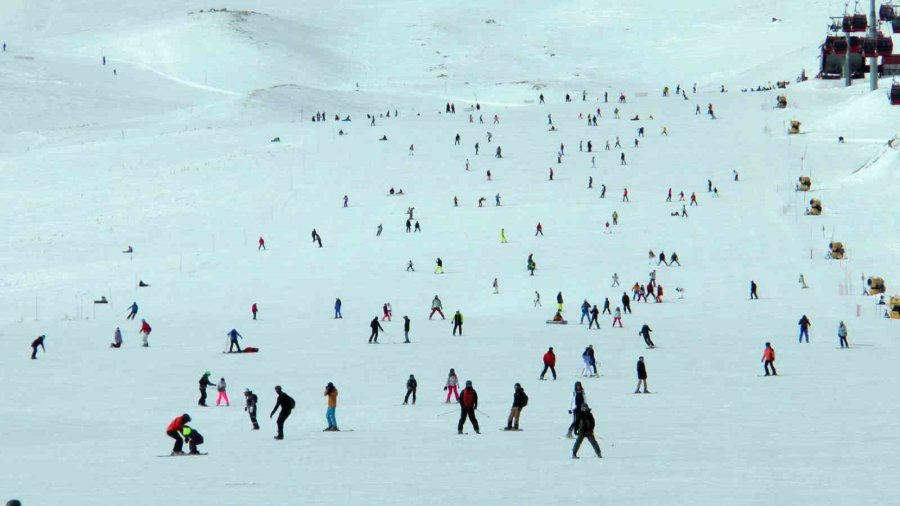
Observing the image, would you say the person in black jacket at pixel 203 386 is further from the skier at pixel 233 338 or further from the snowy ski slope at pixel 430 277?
the skier at pixel 233 338

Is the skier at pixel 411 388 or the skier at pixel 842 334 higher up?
the skier at pixel 842 334

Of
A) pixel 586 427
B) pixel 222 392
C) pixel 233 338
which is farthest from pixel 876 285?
pixel 586 427

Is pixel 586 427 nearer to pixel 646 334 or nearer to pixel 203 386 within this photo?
pixel 203 386

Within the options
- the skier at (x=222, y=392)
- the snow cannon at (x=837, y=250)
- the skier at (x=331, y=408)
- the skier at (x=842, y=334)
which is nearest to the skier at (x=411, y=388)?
the skier at (x=331, y=408)

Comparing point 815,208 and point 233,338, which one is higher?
point 815,208

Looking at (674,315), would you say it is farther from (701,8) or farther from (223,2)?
(223,2)

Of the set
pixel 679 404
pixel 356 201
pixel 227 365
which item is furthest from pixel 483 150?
pixel 679 404
